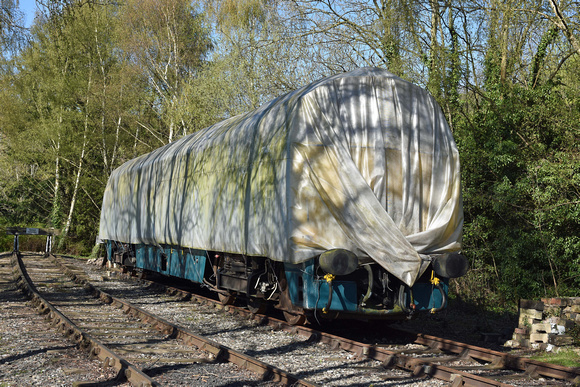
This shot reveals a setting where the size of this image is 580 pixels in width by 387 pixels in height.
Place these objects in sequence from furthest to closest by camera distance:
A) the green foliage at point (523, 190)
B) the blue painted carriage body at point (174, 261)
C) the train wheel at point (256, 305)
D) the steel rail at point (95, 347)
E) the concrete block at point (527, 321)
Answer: the green foliage at point (523, 190) → the blue painted carriage body at point (174, 261) → the train wheel at point (256, 305) → the concrete block at point (527, 321) → the steel rail at point (95, 347)

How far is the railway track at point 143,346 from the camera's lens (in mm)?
6027

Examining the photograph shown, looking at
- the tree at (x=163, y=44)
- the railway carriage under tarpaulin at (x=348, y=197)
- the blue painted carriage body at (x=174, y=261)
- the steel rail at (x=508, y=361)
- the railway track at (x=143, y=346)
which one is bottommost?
the railway track at (x=143, y=346)

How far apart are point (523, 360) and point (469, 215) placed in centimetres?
770

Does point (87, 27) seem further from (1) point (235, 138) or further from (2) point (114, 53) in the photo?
(1) point (235, 138)

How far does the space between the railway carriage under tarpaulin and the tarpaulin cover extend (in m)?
0.01

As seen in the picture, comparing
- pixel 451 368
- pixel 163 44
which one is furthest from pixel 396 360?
pixel 163 44

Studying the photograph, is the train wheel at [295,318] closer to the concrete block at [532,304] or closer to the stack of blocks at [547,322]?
the stack of blocks at [547,322]

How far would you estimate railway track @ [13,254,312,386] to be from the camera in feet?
19.8

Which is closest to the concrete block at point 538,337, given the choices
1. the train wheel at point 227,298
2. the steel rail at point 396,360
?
the steel rail at point 396,360

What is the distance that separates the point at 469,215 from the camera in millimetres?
13891

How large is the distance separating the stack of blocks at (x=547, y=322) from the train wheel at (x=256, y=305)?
156 inches

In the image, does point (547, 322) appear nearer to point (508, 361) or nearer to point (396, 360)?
point (508, 361)

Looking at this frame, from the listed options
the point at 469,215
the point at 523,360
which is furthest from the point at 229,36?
the point at 523,360

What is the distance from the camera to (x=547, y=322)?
320 inches
